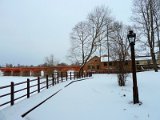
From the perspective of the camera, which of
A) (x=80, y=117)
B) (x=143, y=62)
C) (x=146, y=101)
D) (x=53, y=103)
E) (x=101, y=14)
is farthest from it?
(x=143, y=62)

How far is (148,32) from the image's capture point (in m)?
43.6

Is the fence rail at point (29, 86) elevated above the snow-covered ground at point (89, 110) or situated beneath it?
elevated above

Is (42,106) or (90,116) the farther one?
(42,106)

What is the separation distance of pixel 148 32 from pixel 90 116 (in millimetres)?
35111

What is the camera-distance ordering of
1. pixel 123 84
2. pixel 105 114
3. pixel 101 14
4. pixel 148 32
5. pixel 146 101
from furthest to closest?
1. pixel 101 14
2. pixel 148 32
3. pixel 123 84
4. pixel 146 101
5. pixel 105 114

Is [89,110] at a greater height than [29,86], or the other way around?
[29,86]

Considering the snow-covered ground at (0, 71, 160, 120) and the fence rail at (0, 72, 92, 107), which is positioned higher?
the fence rail at (0, 72, 92, 107)

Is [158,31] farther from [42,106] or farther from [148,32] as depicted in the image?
[42,106]

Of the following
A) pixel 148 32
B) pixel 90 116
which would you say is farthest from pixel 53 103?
pixel 148 32

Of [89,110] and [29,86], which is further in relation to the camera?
[29,86]

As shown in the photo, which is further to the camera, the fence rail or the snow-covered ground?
the fence rail

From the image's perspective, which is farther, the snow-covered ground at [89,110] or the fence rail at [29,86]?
the fence rail at [29,86]

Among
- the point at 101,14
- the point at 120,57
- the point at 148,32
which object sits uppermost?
the point at 101,14

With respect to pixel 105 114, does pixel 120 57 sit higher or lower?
higher
